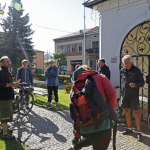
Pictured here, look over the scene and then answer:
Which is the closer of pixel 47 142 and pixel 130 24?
pixel 47 142

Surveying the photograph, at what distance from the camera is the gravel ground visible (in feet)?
11.7

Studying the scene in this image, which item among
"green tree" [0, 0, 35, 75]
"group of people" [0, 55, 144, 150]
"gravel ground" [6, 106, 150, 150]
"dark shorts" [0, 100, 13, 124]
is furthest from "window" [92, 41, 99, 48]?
"dark shorts" [0, 100, 13, 124]

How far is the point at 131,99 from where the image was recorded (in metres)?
4.09

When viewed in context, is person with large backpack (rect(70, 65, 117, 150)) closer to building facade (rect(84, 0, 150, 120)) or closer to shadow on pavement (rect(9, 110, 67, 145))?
shadow on pavement (rect(9, 110, 67, 145))

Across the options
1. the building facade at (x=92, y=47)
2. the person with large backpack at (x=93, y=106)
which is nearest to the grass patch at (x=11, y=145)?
the person with large backpack at (x=93, y=106)

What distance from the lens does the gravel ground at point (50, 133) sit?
3.55 m

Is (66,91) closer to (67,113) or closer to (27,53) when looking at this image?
(67,113)

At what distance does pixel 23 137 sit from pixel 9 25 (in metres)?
29.4

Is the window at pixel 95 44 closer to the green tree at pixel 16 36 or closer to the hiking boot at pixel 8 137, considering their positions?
the green tree at pixel 16 36

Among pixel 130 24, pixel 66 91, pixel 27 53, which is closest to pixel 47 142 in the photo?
pixel 130 24

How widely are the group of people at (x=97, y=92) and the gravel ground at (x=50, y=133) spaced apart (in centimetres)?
28

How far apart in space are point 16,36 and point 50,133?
2867 centimetres

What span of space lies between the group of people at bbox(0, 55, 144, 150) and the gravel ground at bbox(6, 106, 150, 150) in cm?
28

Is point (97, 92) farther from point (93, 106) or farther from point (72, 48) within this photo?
point (72, 48)
